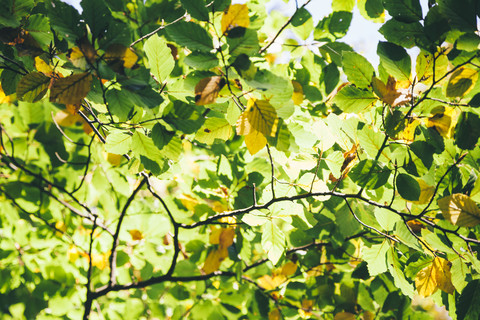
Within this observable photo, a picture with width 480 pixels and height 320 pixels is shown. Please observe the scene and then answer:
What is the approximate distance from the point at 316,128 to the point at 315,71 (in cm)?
53

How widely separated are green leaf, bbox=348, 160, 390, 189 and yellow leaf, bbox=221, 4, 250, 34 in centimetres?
47

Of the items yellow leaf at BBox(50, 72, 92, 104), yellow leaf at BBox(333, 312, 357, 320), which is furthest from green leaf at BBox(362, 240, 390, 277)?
yellow leaf at BBox(50, 72, 92, 104)

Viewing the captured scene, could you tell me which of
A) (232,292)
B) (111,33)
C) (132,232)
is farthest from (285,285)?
(111,33)

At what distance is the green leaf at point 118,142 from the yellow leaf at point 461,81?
84 cm

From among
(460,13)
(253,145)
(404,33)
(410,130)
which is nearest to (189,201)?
(253,145)

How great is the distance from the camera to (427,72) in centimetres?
75

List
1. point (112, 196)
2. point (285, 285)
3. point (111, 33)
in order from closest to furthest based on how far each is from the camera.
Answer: point (111, 33)
point (285, 285)
point (112, 196)

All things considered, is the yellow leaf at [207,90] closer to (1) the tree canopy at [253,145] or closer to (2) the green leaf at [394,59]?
(1) the tree canopy at [253,145]

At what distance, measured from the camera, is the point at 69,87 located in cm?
61

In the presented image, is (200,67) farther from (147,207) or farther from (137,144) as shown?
(147,207)

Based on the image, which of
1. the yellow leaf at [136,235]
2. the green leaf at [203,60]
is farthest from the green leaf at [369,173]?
the yellow leaf at [136,235]

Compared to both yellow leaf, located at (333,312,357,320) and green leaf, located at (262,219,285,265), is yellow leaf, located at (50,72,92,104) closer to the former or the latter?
green leaf, located at (262,219,285,265)

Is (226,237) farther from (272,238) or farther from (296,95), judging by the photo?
(296,95)

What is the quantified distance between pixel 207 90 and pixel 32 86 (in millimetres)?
442
